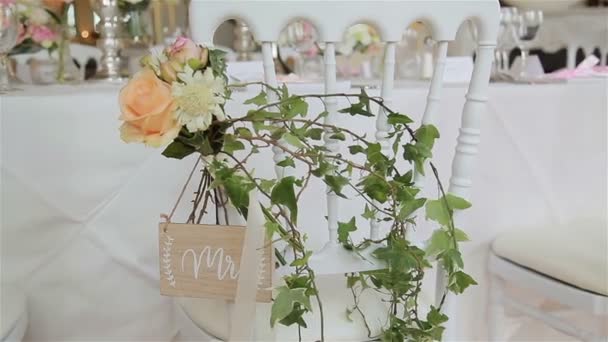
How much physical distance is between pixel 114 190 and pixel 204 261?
1.22ft

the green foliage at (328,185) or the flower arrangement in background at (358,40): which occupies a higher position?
the flower arrangement in background at (358,40)

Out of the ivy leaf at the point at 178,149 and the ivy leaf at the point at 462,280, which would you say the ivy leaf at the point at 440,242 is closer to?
the ivy leaf at the point at 462,280

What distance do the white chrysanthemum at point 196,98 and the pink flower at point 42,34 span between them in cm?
105

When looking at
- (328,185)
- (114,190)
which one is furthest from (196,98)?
(114,190)

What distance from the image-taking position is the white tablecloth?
0.90 m

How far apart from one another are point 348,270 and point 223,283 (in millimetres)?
175

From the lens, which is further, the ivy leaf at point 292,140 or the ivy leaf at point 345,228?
the ivy leaf at point 345,228

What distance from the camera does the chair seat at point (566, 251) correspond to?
101 cm

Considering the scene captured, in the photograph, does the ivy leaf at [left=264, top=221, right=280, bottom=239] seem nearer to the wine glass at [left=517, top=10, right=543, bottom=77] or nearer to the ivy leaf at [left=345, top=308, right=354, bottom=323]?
the ivy leaf at [left=345, top=308, right=354, bottom=323]

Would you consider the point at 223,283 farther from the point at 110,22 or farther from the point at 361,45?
the point at 361,45

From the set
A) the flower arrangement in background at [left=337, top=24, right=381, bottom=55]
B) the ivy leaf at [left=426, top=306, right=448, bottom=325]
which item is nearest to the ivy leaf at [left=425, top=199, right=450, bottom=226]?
the ivy leaf at [left=426, top=306, right=448, bottom=325]

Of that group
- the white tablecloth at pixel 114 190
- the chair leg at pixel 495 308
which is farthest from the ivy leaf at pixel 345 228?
the chair leg at pixel 495 308

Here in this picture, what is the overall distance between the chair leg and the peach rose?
83cm

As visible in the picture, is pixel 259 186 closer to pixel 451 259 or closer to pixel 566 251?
pixel 451 259
